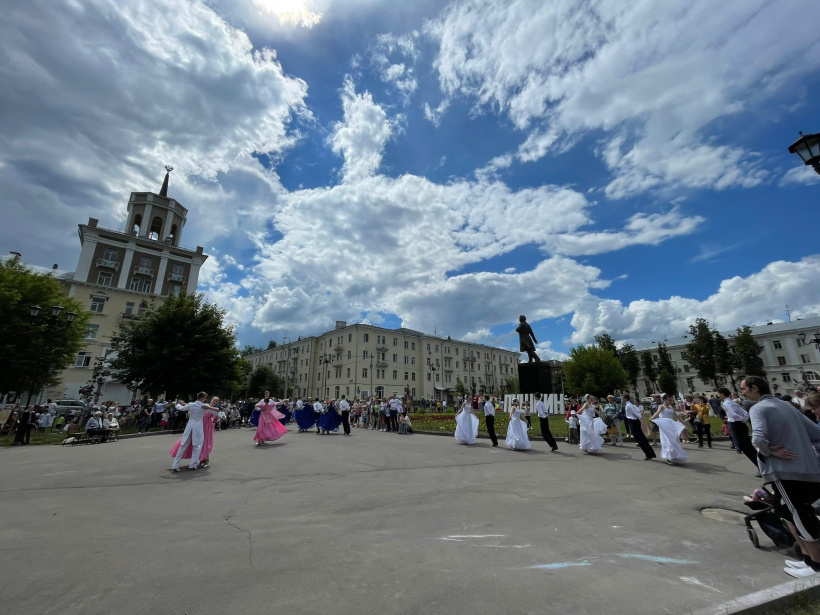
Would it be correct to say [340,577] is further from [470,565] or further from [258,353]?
[258,353]

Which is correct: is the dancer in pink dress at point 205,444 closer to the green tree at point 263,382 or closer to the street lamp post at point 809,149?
the street lamp post at point 809,149

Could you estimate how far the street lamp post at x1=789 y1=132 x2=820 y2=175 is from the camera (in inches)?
266

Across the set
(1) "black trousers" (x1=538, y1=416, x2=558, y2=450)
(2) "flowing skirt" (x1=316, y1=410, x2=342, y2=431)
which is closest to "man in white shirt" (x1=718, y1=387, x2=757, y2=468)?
(1) "black trousers" (x1=538, y1=416, x2=558, y2=450)

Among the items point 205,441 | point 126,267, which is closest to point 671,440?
point 205,441

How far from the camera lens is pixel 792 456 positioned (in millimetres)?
3955

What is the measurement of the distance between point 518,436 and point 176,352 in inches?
1026

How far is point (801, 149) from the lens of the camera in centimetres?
688

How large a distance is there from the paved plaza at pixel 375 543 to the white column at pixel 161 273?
52.1 metres

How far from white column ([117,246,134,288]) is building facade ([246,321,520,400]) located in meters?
29.8

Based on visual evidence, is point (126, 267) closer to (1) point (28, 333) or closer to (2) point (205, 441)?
(1) point (28, 333)

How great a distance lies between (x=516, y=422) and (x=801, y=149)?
34.0 ft

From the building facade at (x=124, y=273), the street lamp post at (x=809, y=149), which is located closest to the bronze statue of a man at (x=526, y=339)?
the street lamp post at (x=809, y=149)

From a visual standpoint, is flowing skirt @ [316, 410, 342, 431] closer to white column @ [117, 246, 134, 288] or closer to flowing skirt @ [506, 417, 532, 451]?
flowing skirt @ [506, 417, 532, 451]

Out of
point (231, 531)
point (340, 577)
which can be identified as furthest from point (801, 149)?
point (231, 531)
